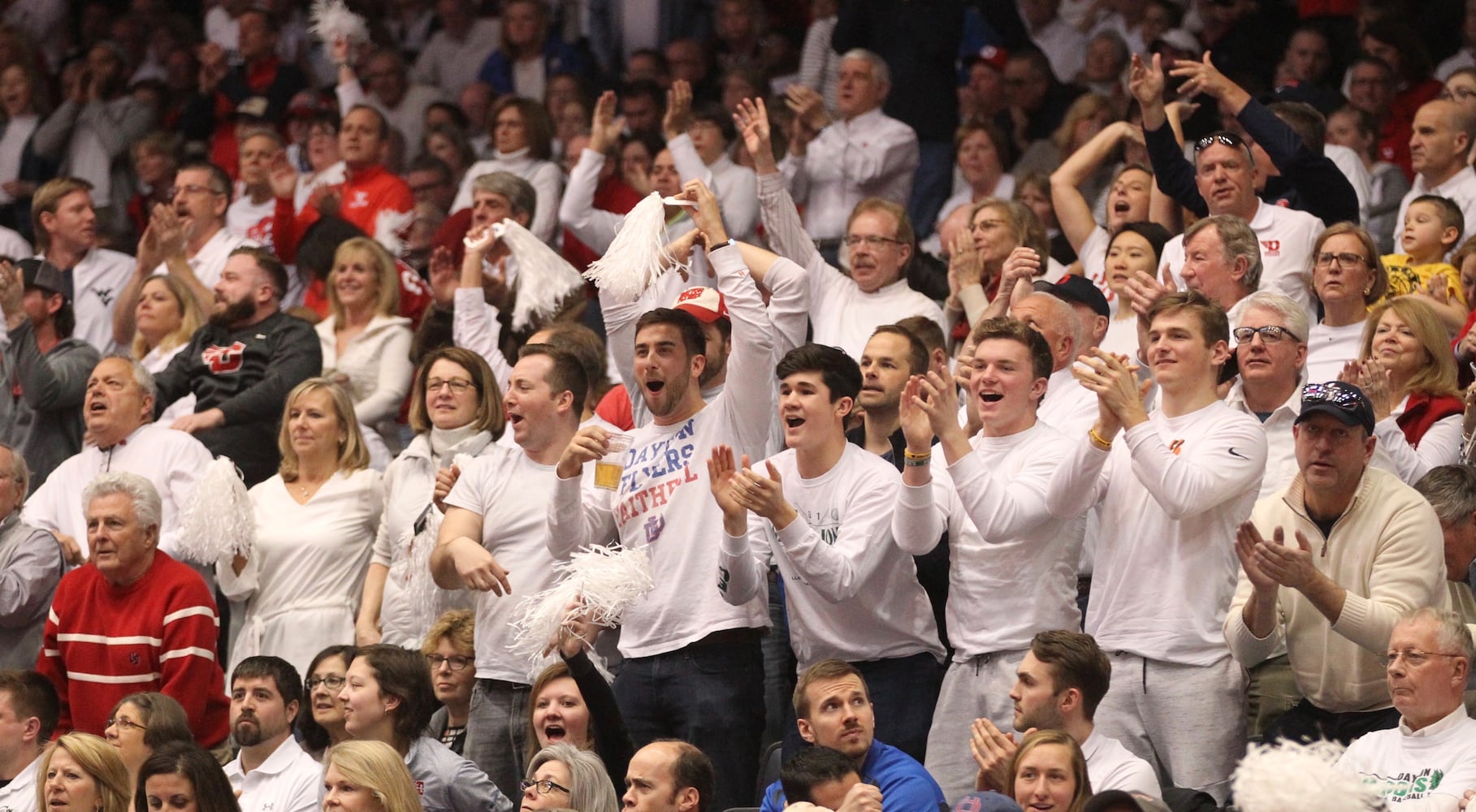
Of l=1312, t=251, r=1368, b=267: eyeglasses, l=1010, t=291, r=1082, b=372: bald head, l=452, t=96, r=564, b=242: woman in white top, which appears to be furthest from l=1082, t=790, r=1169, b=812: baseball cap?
l=452, t=96, r=564, b=242: woman in white top

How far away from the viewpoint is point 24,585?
8109mm

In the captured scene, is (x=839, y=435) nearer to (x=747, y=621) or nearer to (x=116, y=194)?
(x=747, y=621)

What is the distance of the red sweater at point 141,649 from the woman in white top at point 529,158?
12.6 feet

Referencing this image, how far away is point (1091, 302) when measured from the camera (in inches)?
293

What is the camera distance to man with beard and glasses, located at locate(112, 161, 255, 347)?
10.1 m

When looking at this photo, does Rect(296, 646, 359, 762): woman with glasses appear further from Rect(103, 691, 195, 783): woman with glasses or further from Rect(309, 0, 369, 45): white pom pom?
Rect(309, 0, 369, 45): white pom pom

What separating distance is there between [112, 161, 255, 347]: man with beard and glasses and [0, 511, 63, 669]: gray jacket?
2070mm

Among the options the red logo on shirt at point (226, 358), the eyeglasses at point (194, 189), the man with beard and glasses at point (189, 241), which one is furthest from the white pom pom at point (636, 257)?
the eyeglasses at point (194, 189)

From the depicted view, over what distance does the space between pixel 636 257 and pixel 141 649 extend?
2405mm

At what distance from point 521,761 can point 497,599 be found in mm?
589

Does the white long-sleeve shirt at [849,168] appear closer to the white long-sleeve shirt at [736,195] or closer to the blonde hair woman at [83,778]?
the white long-sleeve shirt at [736,195]

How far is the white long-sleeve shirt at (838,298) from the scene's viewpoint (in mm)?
8453

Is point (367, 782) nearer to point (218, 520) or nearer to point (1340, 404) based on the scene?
point (218, 520)

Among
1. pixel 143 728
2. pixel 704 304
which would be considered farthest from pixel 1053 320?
pixel 143 728
